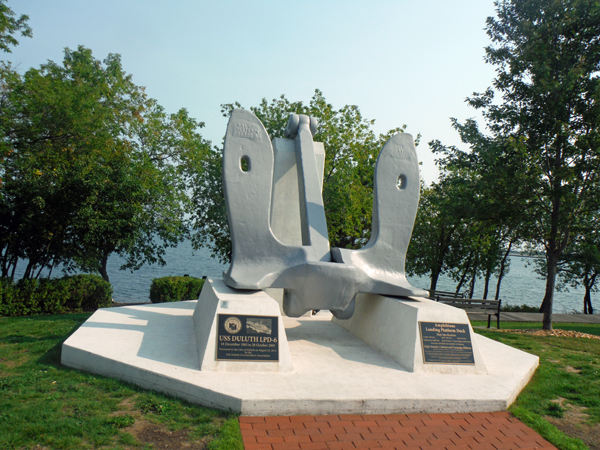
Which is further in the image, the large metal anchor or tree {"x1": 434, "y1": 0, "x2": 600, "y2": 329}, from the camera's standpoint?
tree {"x1": 434, "y1": 0, "x2": 600, "y2": 329}

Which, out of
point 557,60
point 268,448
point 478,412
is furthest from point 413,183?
point 557,60

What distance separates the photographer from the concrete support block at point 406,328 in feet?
18.4

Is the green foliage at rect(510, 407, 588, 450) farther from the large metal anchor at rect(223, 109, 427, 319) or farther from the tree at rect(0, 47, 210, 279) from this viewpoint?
the tree at rect(0, 47, 210, 279)

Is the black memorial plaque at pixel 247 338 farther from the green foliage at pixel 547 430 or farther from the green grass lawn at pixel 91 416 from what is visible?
the green foliage at pixel 547 430

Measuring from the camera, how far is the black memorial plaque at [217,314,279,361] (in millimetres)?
5176

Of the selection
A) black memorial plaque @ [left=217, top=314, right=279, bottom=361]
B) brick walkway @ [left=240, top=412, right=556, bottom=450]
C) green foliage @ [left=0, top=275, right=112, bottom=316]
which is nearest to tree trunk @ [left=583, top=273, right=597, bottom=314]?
brick walkway @ [left=240, top=412, right=556, bottom=450]

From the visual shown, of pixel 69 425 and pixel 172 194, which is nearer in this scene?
pixel 69 425

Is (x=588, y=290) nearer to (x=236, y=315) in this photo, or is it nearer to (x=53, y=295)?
(x=236, y=315)

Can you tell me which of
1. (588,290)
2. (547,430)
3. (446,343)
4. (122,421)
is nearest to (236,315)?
(122,421)

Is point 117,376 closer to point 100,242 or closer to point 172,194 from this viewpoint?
point 100,242

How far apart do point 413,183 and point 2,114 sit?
1091cm

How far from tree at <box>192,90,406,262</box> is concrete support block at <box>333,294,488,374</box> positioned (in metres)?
8.64

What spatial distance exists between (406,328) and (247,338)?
2137 millimetres

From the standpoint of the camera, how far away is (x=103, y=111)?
13.5 metres
